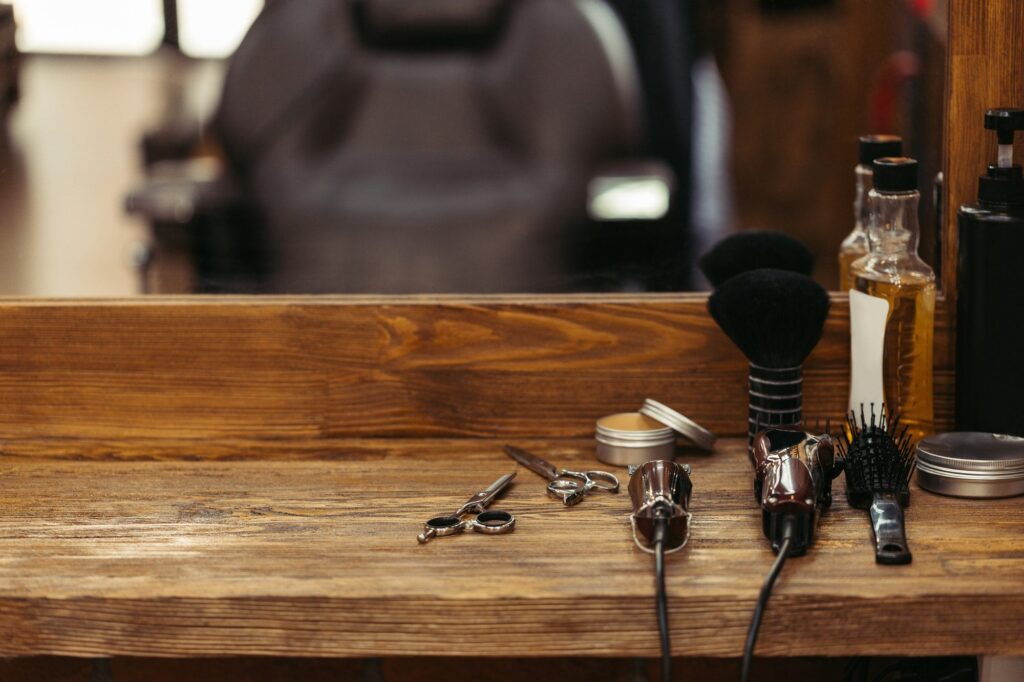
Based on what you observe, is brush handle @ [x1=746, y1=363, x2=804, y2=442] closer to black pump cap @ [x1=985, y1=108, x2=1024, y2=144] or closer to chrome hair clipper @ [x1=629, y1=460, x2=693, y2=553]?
chrome hair clipper @ [x1=629, y1=460, x2=693, y2=553]

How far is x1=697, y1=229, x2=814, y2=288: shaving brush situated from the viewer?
934mm

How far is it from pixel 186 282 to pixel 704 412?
18.7 inches

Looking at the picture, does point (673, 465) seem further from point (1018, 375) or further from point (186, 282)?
point (186, 282)

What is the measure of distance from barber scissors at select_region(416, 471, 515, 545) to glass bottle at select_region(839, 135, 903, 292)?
1.16 feet

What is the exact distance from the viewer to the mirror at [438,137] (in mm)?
1033

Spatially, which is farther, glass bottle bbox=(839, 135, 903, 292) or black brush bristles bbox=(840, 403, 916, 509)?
glass bottle bbox=(839, 135, 903, 292)

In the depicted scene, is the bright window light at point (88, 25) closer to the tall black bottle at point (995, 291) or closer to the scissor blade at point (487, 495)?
the scissor blade at point (487, 495)

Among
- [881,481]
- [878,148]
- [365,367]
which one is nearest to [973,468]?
[881,481]

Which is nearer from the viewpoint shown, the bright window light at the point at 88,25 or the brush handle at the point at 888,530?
the brush handle at the point at 888,530

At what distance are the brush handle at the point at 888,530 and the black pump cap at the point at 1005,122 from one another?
290mm

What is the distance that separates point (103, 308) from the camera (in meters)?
0.95

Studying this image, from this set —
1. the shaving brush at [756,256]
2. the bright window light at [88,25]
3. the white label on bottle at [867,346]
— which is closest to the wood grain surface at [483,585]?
the white label on bottle at [867,346]

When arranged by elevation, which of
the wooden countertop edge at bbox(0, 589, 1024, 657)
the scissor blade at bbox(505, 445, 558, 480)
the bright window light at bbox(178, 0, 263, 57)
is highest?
the bright window light at bbox(178, 0, 263, 57)

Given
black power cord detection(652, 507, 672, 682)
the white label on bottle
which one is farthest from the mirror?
black power cord detection(652, 507, 672, 682)
